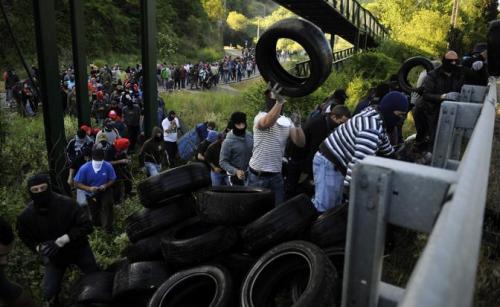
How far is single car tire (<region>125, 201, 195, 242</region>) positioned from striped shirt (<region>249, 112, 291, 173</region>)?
97 centimetres

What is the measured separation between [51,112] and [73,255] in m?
4.27

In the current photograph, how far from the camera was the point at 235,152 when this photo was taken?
5.46 m

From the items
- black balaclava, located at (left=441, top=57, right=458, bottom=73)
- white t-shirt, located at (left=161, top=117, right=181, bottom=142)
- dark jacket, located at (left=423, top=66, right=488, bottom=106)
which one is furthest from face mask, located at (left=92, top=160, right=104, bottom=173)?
black balaclava, located at (left=441, top=57, right=458, bottom=73)

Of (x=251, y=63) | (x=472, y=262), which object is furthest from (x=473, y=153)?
(x=251, y=63)

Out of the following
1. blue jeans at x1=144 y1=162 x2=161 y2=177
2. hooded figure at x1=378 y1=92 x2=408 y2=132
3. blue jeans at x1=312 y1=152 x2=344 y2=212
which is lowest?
blue jeans at x1=144 y1=162 x2=161 y2=177

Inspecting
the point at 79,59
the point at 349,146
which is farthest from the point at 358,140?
the point at 79,59

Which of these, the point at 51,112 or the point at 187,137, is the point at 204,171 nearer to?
the point at 51,112

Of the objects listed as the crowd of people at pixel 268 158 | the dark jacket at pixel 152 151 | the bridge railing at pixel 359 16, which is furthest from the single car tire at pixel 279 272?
the bridge railing at pixel 359 16

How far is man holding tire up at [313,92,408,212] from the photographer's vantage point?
355 centimetres

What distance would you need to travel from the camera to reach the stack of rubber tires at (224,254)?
3.21m

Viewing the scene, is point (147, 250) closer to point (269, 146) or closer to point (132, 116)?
point (269, 146)

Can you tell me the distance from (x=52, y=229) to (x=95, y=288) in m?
0.72

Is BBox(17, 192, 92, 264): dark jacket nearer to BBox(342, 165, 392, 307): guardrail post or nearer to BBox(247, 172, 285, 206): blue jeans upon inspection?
BBox(247, 172, 285, 206): blue jeans

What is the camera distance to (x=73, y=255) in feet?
15.0
